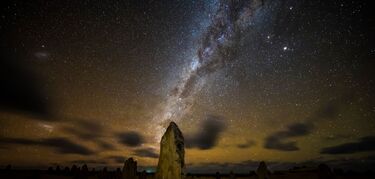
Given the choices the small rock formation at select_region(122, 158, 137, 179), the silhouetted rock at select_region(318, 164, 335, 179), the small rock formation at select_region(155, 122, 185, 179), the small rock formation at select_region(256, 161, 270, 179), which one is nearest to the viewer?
the small rock formation at select_region(155, 122, 185, 179)

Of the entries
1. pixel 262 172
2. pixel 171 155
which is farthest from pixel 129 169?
pixel 171 155

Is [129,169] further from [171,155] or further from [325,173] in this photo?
[325,173]

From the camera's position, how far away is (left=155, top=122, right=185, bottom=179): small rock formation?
11.7 metres

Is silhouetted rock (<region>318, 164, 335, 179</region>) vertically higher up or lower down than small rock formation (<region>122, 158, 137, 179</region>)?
lower down

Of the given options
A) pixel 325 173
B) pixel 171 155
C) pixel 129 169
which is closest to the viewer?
pixel 171 155

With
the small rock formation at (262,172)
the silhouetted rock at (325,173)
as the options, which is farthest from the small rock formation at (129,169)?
the silhouetted rock at (325,173)

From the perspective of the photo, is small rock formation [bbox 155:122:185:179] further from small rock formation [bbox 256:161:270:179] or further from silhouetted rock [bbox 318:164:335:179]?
silhouetted rock [bbox 318:164:335:179]

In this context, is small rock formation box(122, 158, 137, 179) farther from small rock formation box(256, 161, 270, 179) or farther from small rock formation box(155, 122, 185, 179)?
small rock formation box(155, 122, 185, 179)

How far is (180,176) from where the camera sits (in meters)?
11.6

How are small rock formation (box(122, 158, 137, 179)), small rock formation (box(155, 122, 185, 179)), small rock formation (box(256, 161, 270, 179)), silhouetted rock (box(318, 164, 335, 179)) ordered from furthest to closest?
small rock formation (box(256, 161, 270, 179)), small rock formation (box(122, 158, 137, 179)), silhouetted rock (box(318, 164, 335, 179)), small rock formation (box(155, 122, 185, 179))

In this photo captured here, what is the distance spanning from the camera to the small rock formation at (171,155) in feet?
38.2

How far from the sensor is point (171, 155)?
11766mm

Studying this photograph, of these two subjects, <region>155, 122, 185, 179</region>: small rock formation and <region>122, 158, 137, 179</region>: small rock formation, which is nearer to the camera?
<region>155, 122, 185, 179</region>: small rock formation

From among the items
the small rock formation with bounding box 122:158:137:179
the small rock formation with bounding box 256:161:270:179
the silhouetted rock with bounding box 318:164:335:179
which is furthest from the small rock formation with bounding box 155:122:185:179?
the silhouetted rock with bounding box 318:164:335:179
